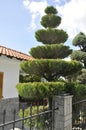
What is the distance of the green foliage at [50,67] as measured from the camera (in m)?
8.46

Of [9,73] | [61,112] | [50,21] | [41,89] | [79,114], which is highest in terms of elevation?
[50,21]

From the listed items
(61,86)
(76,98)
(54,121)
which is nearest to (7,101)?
(76,98)

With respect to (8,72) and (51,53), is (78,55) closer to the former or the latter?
(8,72)

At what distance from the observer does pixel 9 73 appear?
44.1 ft

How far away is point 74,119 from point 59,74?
1.57 m

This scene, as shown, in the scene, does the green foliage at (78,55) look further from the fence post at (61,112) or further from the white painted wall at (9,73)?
the fence post at (61,112)

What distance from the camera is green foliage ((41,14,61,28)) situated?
32.5 feet

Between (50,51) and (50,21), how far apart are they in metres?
1.35

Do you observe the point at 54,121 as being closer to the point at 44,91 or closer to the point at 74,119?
the point at 44,91

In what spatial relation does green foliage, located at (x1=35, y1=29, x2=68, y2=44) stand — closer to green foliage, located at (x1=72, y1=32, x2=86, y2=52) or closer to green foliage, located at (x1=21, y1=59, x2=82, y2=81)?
green foliage, located at (x1=21, y1=59, x2=82, y2=81)

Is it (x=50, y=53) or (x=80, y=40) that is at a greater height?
(x=80, y=40)

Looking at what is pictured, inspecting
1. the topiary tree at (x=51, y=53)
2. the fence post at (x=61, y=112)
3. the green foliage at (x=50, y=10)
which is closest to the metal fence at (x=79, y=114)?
the topiary tree at (x=51, y=53)

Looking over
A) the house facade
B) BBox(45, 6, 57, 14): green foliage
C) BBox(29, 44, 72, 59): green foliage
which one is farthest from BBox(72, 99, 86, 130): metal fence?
the house facade

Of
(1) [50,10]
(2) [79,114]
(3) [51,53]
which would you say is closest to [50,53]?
(3) [51,53]
